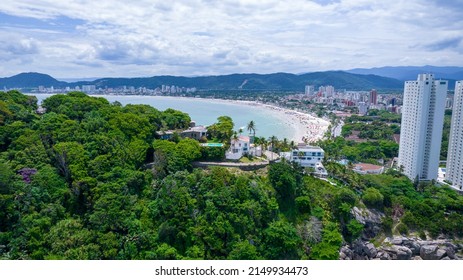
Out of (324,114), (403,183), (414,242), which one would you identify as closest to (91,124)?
(414,242)

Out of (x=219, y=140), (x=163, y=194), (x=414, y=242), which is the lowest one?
(x=414, y=242)

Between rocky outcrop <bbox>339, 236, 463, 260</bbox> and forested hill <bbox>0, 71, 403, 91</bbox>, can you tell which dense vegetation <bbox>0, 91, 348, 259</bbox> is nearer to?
rocky outcrop <bbox>339, 236, 463, 260</bbox>

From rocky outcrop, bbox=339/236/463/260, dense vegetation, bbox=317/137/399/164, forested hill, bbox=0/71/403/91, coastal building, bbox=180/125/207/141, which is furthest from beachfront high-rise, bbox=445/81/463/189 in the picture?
forested hill, bbox=0/71/403/91

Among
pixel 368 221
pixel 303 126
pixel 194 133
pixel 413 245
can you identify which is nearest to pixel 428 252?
pixel 413 245

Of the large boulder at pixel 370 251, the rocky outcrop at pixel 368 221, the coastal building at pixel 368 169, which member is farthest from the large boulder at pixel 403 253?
the coastal building at pixel 368 169

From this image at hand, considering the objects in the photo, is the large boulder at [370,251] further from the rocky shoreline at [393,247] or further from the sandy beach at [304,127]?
the sandy beach at [304,127]

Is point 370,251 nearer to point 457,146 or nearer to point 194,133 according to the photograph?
point 194,133

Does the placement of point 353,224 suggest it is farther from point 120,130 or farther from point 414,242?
point 120,130
